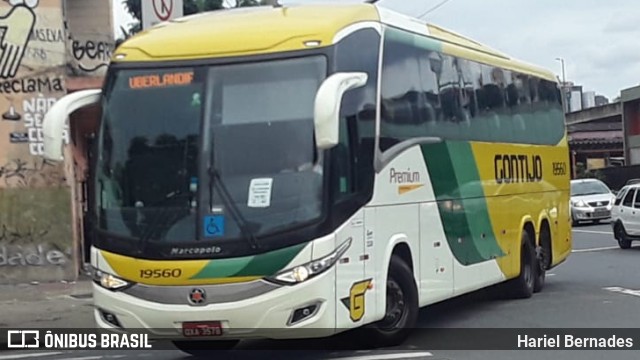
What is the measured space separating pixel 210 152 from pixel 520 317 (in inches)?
239

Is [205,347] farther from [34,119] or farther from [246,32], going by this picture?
[34,119]

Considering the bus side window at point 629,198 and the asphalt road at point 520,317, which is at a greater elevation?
the bus side window at point 629,198

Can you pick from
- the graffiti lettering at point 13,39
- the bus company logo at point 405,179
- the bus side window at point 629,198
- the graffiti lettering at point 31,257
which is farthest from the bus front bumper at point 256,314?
the bus side window at point 629,198

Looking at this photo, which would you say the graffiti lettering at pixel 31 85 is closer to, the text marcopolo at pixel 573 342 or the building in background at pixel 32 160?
the building in background at pixel 32 160

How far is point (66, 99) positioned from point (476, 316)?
6.68 metres

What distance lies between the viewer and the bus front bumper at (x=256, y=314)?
934 cm

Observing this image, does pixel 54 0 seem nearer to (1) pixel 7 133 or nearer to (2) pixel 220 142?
(1) pixel 7 133

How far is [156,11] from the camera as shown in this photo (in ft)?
51.4

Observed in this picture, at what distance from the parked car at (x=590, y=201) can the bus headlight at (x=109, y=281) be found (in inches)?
1252

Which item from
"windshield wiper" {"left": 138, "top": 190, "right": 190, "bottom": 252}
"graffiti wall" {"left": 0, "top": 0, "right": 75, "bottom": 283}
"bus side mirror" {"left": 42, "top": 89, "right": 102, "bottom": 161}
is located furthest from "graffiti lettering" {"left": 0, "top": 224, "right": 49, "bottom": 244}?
"windshield wiper" {"left": 138, "top": 190, "right": 190, "bottom": 252}

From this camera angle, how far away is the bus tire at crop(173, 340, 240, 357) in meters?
11.3

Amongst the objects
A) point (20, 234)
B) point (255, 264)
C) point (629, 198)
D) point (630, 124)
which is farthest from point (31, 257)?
point (630, 124)

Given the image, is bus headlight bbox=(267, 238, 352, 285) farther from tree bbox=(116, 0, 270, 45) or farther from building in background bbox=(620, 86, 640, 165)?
building in background bbox=(620, 86, 640, 165)

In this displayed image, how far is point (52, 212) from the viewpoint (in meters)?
21.0
